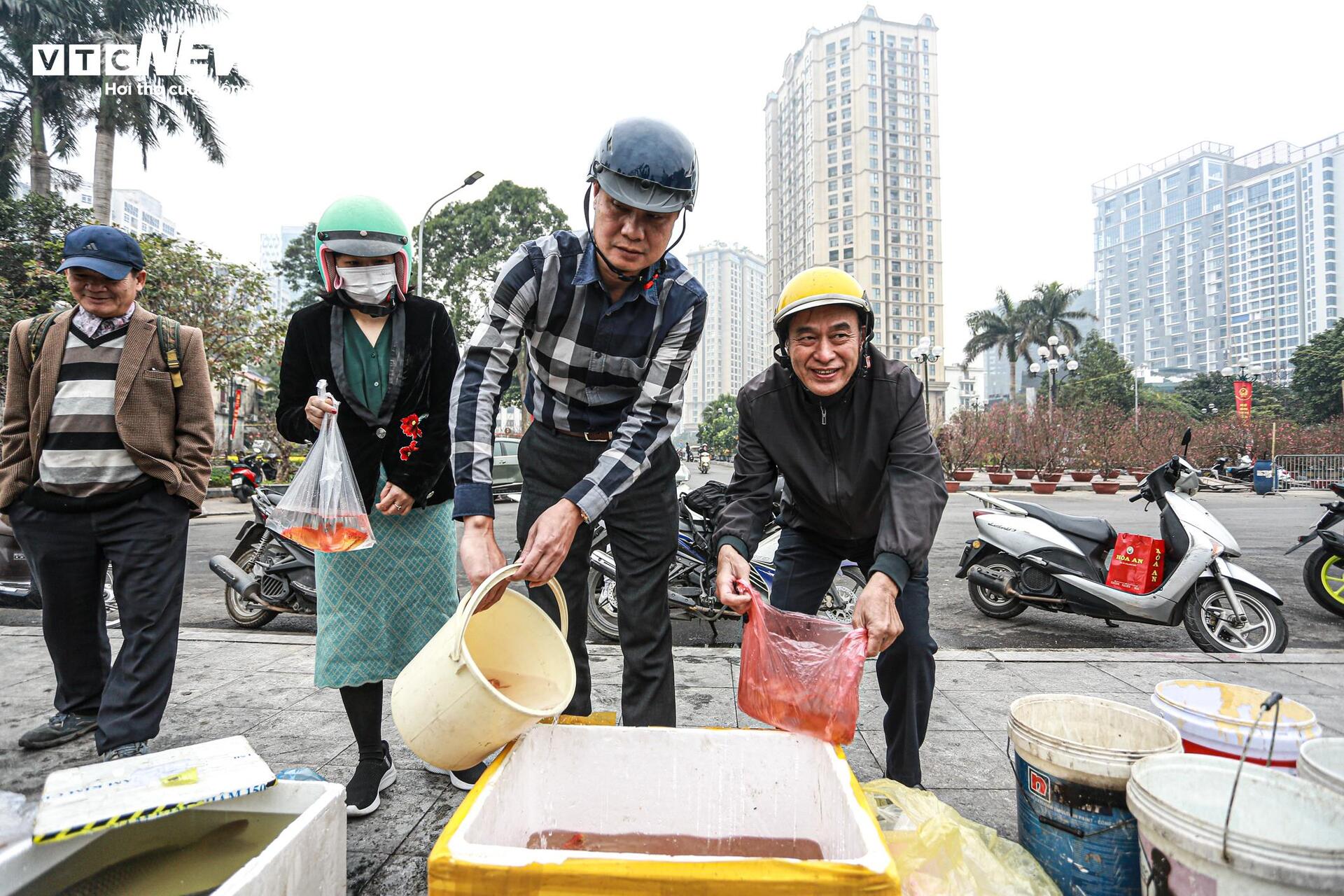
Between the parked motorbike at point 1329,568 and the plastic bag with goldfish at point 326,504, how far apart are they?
660 cm

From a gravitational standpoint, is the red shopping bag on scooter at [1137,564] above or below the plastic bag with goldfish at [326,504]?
below

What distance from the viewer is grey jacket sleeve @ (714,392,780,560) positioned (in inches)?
90.3

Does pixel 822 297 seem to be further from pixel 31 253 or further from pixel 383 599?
pixel 31 253

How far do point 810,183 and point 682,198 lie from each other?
105 metres

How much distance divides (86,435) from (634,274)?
7.06 feet

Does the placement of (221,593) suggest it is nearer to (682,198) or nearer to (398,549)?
(398,549)

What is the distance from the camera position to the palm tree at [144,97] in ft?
57.1

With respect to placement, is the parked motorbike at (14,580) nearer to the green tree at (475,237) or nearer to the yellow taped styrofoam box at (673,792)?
the yellow taped styrofoam box at (673,792)

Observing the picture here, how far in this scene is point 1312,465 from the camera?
26.1 metres

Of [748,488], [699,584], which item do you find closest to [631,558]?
[748,488]

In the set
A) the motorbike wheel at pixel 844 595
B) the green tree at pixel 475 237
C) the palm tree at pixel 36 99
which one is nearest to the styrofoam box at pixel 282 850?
the motorbike wheel at pixel 844 595

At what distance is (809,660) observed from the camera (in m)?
1.90

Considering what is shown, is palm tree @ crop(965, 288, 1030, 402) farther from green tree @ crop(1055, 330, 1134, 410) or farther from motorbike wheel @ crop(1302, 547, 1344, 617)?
motorbike wheel @ crop(1302, 547, 1344, 617)

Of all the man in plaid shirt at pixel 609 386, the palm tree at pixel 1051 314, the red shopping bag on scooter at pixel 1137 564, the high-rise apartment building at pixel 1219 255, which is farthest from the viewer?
the high-rise apartment building at pixel 1219 255
